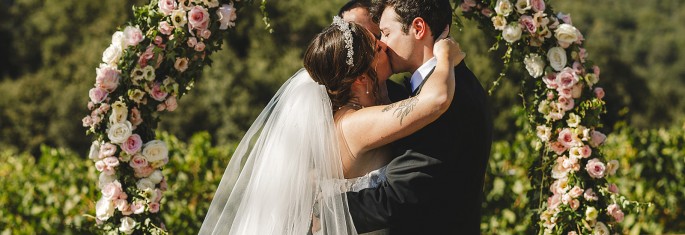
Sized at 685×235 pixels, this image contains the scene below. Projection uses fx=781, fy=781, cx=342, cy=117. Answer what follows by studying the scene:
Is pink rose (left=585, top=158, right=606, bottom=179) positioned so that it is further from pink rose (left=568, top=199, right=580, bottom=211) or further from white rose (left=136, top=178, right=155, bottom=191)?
white rose (left=136, top=178, right=155, bottom=191)

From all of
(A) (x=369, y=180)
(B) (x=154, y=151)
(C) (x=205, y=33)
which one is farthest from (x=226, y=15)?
(A) (x=369, y=180)

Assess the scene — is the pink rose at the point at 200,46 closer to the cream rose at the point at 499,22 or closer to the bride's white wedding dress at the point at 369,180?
the bride's white wedding dress at the point at 369,180

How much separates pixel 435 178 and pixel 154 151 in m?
1.80

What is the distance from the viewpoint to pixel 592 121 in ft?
14.3

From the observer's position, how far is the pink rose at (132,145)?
13.9ft

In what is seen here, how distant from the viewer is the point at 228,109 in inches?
788

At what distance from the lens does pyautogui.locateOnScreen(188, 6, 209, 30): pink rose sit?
416 centimetres

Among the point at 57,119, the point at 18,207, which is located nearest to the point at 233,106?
the point at 57,119

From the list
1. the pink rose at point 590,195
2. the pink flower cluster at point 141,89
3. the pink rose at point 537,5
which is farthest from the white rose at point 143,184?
the pink rose at point 590,195

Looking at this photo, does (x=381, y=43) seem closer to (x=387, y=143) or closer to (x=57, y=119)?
(x=387, y=143)

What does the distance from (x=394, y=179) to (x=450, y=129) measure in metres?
0.31

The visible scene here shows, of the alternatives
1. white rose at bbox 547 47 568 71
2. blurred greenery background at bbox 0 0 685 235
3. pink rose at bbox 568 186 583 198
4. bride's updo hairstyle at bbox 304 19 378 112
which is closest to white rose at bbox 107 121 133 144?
blurred greenery background at bbox 0 0 685 235

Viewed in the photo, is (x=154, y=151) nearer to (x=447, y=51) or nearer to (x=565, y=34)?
(x=447, y=51)

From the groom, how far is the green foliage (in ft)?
7.55
